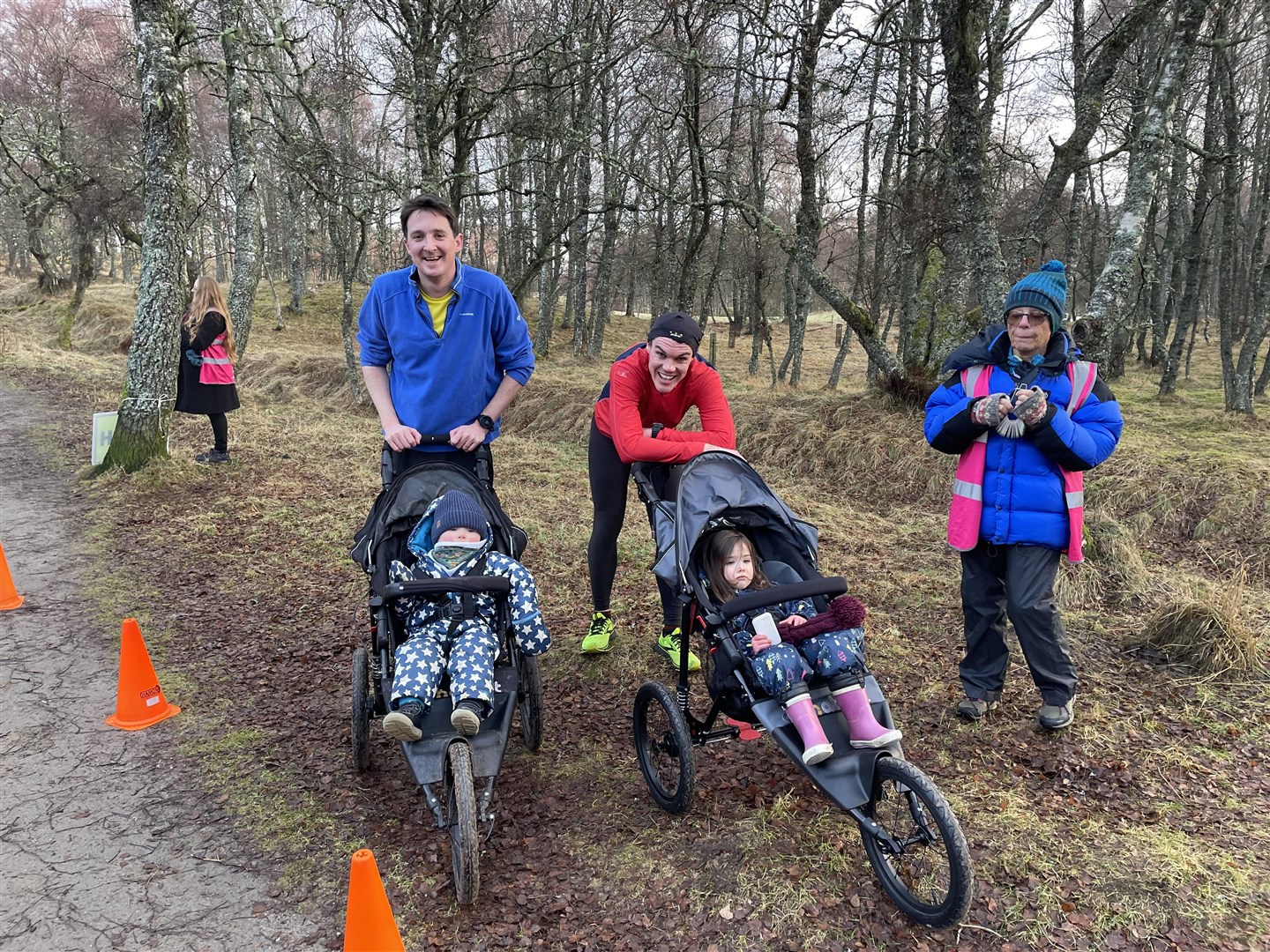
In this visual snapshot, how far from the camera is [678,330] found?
10.9ft

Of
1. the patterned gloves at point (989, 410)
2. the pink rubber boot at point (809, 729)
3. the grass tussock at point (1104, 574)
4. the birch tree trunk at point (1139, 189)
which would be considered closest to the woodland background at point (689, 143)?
the birch tree trunk at point (1139, 189)

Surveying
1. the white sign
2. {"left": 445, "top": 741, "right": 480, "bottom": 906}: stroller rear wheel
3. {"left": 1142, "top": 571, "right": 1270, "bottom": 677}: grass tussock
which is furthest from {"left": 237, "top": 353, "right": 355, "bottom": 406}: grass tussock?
{"left": 1142, "top": 571, "right": 1270, "bottom": 677}: grass tussock

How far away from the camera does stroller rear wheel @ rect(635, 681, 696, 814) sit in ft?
9.16

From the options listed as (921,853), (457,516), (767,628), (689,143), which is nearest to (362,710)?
(457,516)

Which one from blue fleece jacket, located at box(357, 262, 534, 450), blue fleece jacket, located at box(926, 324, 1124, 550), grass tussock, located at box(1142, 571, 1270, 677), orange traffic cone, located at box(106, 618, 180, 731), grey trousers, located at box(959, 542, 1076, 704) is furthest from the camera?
grass tussock, located at box(1142, 571, 1270, 677)

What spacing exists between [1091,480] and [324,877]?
274 inches

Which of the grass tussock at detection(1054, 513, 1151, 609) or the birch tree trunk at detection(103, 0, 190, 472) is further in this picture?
the birch tree trunk at detection(103, 0, 190, 472)

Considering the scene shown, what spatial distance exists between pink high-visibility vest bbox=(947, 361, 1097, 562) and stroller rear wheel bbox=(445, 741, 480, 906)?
7.82 feet

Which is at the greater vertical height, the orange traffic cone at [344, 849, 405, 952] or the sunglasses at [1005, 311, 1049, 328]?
the sunglasses at [1005, 311, 1049, 328]

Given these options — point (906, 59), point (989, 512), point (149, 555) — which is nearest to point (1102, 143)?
point (906, 59)

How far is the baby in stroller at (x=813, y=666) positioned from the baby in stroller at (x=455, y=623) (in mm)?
886

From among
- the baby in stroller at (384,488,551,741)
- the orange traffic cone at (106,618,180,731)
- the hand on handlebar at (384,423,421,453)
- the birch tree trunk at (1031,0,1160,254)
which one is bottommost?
the orange traffic cone at (106,618,180,731)

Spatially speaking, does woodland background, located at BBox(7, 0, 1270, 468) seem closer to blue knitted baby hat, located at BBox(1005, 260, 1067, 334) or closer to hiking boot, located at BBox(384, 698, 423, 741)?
blue knitted baby hat, located at BBox(1005, 260, 1067, 334)

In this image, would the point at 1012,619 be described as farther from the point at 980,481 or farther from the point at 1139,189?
the point at 1139,189
